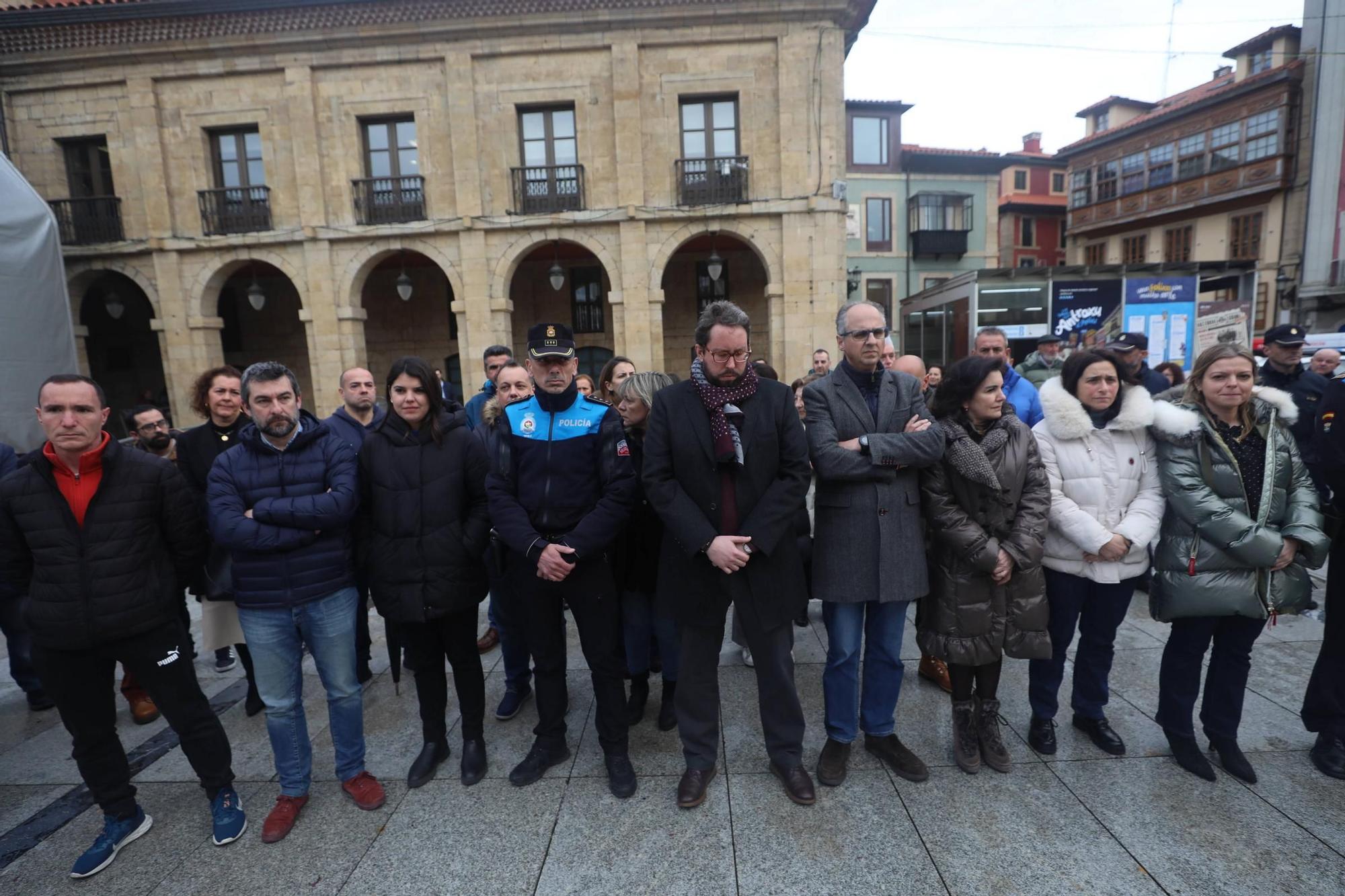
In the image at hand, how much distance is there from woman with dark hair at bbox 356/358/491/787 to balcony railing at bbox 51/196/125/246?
16.8 meters

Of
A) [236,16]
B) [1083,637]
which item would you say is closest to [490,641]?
[1083,637]

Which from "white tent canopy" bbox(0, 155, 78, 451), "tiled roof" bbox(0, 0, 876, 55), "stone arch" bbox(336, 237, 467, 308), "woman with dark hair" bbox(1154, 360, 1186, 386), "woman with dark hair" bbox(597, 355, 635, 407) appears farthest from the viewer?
"stone arch" bbox(336, 237, 467, 308)

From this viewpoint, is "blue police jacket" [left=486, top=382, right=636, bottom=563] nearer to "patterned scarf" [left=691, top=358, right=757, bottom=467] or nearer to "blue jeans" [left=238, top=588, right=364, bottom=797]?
"patterned scarf" [left=691, top=358, right=757, bottom=467]

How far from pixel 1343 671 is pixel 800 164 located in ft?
40.6

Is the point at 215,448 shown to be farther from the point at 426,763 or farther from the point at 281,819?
the point at 426,763

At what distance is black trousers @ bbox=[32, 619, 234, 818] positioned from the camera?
8.82 feet

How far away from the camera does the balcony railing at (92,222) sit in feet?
47.0

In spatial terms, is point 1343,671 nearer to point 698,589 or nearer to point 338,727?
point 698,589

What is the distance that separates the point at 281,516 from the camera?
2.75 metres

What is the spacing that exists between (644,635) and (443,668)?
1.17 metres

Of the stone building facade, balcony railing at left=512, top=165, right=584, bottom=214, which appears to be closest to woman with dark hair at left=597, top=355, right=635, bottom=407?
the stone building facade

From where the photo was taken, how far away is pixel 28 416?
20.1 feet

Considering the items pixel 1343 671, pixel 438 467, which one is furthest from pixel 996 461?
pixel 438 467

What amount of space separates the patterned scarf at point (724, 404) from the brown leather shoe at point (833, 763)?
5.01 feet
